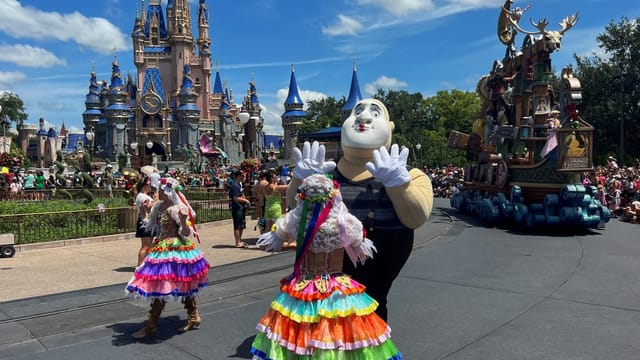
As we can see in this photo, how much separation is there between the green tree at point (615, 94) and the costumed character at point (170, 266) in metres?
33.4

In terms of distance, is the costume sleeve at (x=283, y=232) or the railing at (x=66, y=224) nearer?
the costume sleeve at (x=283, y=232)

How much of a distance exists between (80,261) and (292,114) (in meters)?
47.7

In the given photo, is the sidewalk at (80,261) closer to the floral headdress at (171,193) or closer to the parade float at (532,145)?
the floral headdress at (171,193)

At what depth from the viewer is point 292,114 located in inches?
2226

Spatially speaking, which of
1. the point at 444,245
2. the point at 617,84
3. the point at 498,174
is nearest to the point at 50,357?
the point at 444,245

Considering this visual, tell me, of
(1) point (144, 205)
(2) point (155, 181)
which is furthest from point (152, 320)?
(1) point (144, 205)

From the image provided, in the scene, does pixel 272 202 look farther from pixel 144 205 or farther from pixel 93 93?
pixel 93 93

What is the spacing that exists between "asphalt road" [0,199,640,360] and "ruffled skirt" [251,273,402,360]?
168 centimetres

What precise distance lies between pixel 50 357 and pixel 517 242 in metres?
9.79

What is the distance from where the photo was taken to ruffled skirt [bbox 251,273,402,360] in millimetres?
3107

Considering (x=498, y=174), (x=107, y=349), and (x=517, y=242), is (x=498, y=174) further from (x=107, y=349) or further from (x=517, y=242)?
(x=107, y=349)

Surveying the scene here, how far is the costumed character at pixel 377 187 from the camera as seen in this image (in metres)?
3.78

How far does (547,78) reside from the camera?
13680 millimetres

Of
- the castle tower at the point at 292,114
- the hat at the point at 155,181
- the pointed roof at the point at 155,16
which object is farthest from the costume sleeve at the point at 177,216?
the pointed roof at the point at 155,16
